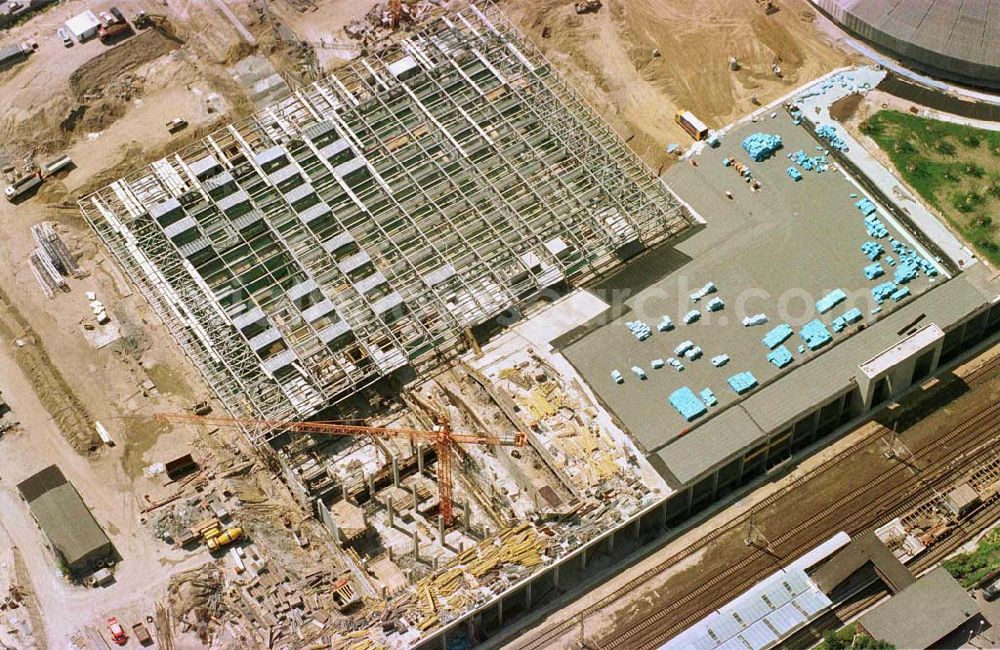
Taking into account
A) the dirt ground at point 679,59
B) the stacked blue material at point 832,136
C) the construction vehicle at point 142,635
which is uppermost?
the dirt ground at point 679,59

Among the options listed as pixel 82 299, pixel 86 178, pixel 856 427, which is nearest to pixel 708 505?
pixel 856 427

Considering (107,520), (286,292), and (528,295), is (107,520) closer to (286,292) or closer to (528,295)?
(286,292)

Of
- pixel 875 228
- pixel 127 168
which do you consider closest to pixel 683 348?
pixel 875 228

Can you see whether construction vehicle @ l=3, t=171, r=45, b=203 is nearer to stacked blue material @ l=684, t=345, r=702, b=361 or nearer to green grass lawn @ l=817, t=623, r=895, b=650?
stacked blue material @ l=684, t=345, r=702, b=361

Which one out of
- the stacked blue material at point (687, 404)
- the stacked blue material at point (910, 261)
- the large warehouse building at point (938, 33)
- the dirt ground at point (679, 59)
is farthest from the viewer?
the dirt ground at point (679, 59)

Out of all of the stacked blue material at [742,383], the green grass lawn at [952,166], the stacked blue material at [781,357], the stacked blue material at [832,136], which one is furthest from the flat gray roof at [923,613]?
the stacked blue material at [832,136]

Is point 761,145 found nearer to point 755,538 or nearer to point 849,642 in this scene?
point 755,538

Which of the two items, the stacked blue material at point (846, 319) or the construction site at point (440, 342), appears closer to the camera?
the construction site at point (440, 342)

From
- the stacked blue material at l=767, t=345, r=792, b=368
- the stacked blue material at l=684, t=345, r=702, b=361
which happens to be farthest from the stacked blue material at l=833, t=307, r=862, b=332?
the stacked blue material at l=684, t=345, r=702, b=361

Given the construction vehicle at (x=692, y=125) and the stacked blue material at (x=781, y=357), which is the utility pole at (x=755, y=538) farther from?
the construction vehicle at (x=692, y=125)
